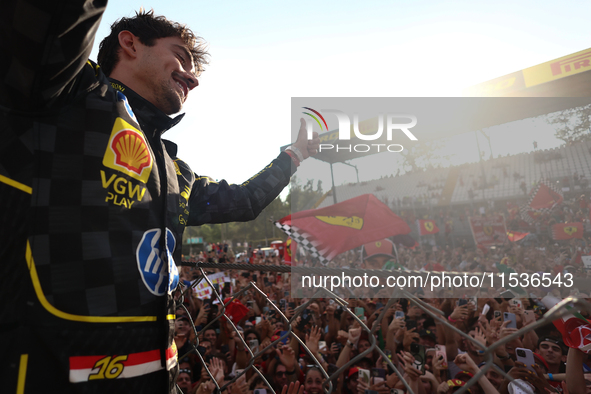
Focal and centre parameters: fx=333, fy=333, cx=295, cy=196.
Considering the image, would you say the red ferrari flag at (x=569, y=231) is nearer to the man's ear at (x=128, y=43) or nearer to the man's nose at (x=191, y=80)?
the man's nose at (x=191, y=80)

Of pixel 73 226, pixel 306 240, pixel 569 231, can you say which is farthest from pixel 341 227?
pixel 569 231

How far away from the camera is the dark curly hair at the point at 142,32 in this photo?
131cm

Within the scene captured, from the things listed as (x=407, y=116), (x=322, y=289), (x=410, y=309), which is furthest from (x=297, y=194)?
(x=322, y=289)

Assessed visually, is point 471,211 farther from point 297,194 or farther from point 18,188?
point 297,194

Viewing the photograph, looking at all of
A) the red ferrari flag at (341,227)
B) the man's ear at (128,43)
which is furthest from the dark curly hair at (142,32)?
the red ferrari flag at (341,227)

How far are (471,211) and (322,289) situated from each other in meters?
23.3

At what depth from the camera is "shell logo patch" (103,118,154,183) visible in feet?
3.04

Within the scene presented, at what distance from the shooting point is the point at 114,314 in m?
0.87

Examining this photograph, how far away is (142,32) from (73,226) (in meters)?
0.86

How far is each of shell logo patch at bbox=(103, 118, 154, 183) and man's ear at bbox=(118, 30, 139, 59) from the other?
1.46 feet

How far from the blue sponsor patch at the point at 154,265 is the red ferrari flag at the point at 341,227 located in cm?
633

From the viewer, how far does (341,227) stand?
786cm

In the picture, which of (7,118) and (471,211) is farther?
(471,211)

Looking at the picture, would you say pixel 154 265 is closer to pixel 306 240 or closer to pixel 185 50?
pixel 185 50
